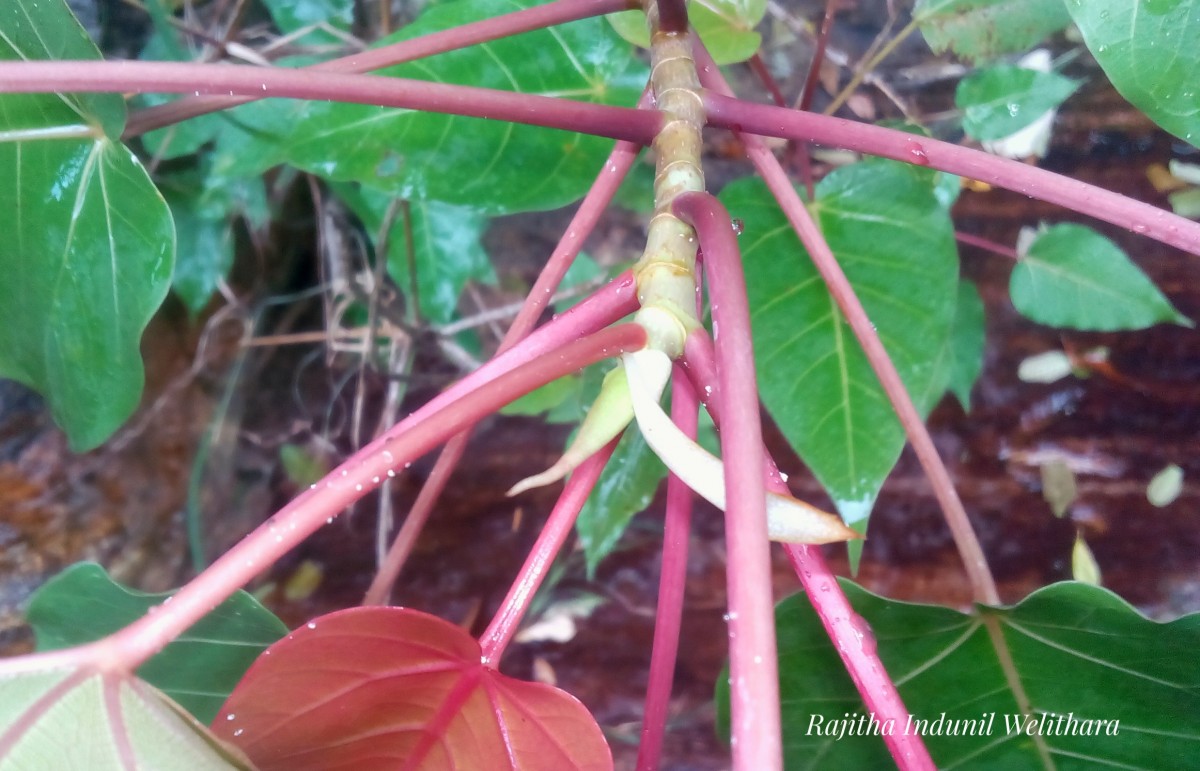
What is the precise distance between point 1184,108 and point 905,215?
9.0 inches

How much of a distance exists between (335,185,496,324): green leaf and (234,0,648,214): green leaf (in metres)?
0.33

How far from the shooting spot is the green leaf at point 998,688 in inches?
17.3

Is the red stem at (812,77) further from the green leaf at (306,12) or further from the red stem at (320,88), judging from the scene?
the green leaf at (306,12)

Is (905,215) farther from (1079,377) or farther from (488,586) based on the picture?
(488,586)

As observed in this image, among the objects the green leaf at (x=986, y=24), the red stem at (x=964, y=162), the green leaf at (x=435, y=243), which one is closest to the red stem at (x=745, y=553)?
the red stem at (x=964, y=162)

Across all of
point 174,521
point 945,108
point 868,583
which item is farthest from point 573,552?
point 945,108

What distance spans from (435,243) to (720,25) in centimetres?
51

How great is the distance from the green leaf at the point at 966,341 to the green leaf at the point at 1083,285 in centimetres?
8

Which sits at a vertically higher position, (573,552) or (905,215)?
(905,215)

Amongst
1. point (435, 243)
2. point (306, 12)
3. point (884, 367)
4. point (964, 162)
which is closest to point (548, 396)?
point (435, 243)

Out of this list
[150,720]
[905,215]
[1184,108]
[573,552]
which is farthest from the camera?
[573,552]

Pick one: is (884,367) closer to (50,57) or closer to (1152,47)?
(1152,47)

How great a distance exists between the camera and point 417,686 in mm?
356

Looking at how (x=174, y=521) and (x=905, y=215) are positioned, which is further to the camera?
(x=174, y=521)
